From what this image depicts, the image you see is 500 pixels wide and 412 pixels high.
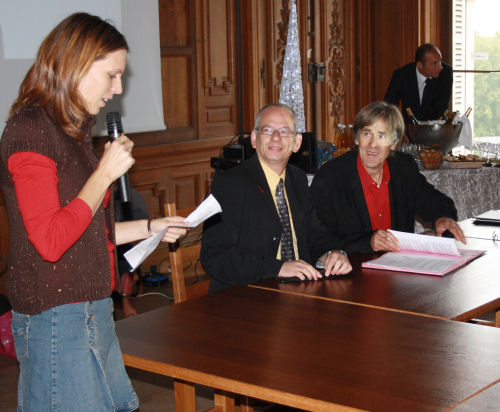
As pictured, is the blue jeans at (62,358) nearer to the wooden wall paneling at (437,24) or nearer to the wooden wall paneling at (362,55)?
the wooden wall paneling at (362,55)

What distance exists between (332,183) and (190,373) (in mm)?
1677

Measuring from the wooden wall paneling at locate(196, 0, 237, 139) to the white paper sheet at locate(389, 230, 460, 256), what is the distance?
10.8 feet

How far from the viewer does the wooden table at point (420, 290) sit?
1956 millimetres

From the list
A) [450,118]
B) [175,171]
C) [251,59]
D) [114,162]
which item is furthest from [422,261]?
[251,59]

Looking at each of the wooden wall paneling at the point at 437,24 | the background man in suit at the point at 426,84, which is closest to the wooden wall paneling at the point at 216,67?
the background man in suit at the point at 426,84

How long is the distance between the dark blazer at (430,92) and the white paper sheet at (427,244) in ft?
12.4

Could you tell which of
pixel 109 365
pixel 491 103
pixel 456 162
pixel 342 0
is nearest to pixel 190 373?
pixel 109 365

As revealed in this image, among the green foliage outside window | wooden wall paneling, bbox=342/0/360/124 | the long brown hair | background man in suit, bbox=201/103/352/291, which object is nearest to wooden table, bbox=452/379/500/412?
the long brown hair

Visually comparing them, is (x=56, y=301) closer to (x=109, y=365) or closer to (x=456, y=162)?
(x=109, y=365)

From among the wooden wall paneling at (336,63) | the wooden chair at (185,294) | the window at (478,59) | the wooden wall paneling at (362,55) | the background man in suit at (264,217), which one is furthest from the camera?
the window at (478,59)

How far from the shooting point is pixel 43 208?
1344 millimetres

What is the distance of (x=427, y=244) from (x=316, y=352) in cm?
113

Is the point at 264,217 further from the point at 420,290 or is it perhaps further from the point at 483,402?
the point at 483,402

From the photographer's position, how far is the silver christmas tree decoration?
18.5 ft
